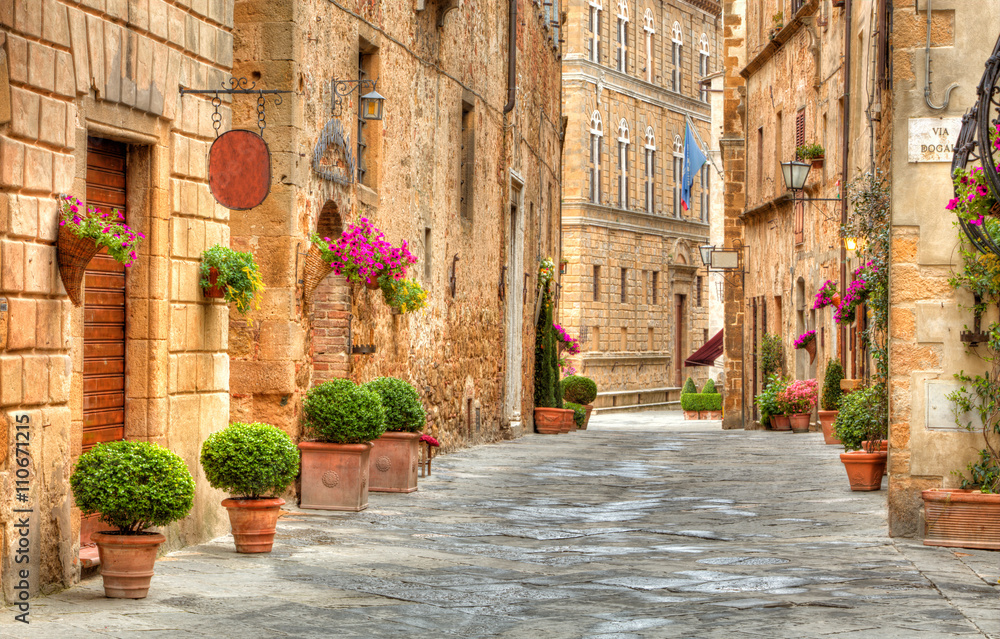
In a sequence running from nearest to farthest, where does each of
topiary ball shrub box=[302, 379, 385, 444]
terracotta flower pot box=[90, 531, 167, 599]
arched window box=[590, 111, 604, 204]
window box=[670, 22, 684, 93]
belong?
1. terracotta flower pot box=[90, 531, 167, 599]
2. topiary ball shrub box=[302, 379, 385, 444]
3. arched window box=[590, 111, 604, 204]
4. window box=[670, 22, 684, 93]

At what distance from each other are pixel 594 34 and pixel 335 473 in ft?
108

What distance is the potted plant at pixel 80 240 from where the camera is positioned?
692 cm

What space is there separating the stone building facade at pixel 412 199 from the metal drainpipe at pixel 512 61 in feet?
0.29

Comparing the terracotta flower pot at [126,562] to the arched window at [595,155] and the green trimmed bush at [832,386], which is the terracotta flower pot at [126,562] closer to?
the green trimmed bush at [832,386]

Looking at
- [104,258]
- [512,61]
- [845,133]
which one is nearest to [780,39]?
[845,133]

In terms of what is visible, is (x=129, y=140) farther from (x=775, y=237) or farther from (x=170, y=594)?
(x=775, y=237)

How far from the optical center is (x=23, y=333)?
6621 millimetres

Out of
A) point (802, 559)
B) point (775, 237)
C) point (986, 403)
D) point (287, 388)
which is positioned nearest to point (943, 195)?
point (986, 403)

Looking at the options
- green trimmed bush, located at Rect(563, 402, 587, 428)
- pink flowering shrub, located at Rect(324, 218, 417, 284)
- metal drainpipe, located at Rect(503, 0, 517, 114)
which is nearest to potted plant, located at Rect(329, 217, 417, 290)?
pink flowering shrub, located at Rect(324, 218, 417, 284)

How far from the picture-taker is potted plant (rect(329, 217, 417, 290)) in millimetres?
11438

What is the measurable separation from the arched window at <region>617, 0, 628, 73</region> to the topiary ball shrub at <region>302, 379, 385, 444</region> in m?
34.1

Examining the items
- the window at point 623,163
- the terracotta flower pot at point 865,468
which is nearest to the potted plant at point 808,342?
the terracotta flower pot at point 865,468

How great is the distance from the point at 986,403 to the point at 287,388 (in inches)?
213

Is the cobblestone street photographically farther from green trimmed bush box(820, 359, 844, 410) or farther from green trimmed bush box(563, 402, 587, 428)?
green trimmed bush box(563, 402, 587, 428)
